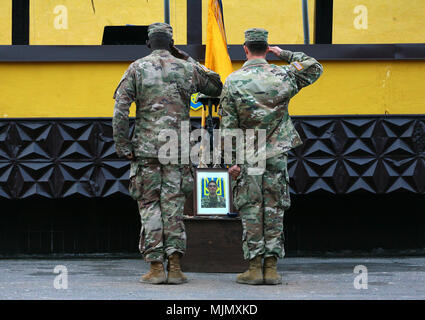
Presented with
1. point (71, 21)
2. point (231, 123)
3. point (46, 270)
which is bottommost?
point (46, 270)

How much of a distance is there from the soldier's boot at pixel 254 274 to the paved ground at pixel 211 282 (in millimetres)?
115

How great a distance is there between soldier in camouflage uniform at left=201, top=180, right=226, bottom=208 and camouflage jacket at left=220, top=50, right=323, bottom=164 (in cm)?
85

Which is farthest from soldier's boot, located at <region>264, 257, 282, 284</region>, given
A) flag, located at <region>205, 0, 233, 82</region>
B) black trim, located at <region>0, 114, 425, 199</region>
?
black trim, located at <region>0, 114, 425, 199</region>

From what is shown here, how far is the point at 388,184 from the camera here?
29.5 ft

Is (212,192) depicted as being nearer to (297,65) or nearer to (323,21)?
(297,65)

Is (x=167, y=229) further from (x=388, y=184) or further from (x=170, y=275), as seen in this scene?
(x=388, y=184)

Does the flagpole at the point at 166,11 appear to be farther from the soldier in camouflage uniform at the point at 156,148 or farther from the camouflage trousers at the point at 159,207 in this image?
the camouflage trousers at the point at 159,207

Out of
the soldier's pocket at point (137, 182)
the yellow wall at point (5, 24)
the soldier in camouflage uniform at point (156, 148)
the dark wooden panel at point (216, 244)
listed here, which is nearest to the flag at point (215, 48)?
the soldier in camouflage uniform at point (156, 148)

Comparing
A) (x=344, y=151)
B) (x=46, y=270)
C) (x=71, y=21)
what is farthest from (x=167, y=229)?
(x=71, y=21)

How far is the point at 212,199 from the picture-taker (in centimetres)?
746

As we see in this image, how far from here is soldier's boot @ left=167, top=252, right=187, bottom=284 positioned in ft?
21.7

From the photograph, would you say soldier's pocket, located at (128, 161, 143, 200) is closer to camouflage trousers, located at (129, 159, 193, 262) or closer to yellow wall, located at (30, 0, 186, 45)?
camouflage trousers, located at (129, 159, 193, 262)

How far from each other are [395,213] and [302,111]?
5.09ft

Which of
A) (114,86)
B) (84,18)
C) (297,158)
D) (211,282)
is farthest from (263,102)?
(84,18)
